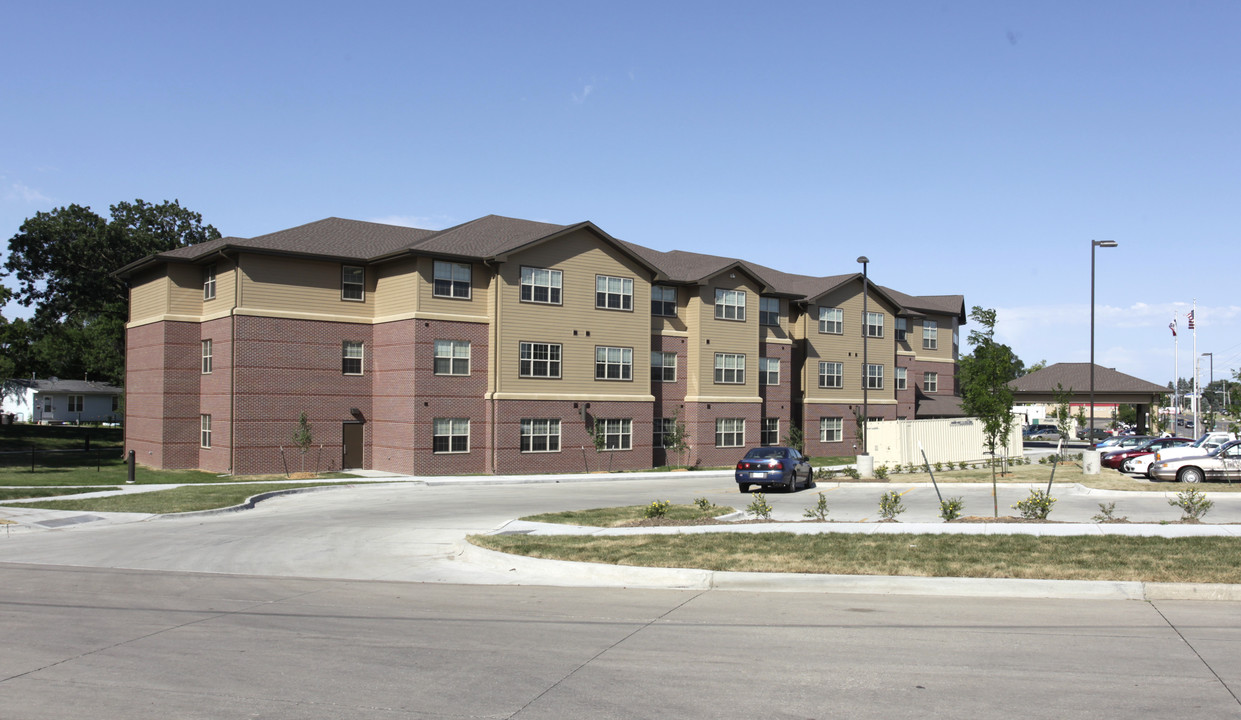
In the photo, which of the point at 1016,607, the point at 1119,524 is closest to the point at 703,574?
the point at 1016,607

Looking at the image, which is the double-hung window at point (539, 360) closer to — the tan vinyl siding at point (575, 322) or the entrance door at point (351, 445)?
the tan vinyl siding at point (575, 322)

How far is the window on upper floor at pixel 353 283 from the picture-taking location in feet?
132

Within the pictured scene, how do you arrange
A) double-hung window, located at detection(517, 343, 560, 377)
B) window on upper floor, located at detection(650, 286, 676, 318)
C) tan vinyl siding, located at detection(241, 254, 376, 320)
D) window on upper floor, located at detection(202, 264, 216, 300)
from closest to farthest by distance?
1. tan vinyl siding, located at detection(241, 254, 376, 320)
2. window on upper floor, located at detection(202, 264, 216, 300)
3. double-hung window, located at detection(517, 343, 560, 377)
4. window on upper floor, located at detection(650, 286, 676, 318)

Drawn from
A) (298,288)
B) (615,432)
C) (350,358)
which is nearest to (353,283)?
(298,288)

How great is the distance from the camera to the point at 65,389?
322 feet

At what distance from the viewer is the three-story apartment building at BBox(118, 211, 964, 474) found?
126 ft

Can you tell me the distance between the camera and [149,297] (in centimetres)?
4228

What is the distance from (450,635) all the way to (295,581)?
5.23 meters

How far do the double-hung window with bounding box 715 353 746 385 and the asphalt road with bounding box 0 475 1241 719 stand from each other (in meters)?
33.2

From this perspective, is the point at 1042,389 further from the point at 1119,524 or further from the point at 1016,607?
the point at 1016,607

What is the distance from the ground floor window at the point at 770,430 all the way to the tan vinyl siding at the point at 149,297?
2996 centimetres

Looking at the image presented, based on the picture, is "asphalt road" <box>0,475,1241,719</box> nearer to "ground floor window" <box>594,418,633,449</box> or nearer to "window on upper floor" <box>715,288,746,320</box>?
"ground floor window" <box>594,418,633,449</box>

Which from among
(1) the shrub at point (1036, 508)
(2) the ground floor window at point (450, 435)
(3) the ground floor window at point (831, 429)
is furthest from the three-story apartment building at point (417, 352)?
(1) the shrub at point (1036, 508)

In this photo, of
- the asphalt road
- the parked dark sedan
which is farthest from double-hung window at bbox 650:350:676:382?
the asphalt road
